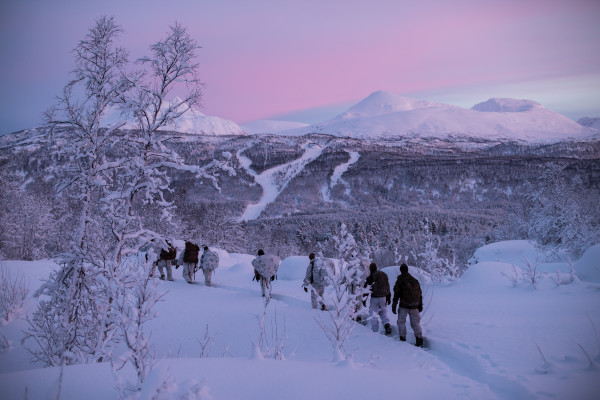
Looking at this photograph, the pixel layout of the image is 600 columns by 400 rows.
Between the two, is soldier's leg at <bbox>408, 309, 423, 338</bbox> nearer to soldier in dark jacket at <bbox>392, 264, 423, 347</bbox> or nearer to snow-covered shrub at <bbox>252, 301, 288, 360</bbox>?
soldier in dark jacket at <bbox>392, 264, 423, 347</bbox>

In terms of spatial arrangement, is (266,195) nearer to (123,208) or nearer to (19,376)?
(123,208)

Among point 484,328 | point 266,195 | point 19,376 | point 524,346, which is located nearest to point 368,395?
point 19,376

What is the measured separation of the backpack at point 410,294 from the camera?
21.1ft

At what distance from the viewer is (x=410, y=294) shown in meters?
6.48

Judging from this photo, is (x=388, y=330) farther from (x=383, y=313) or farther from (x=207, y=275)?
(x=207, y=275)

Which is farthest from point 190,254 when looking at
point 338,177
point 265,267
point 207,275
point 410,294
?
point 338,177

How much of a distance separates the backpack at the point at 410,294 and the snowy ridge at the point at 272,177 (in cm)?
5218

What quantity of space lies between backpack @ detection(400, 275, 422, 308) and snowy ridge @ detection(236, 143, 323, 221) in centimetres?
5218

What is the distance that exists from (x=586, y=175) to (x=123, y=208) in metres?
73.0

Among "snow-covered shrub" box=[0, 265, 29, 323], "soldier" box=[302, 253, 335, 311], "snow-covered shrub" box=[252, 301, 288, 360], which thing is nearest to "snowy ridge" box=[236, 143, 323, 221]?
"snow-covered shrub" box=[0, 265, 29, 323]

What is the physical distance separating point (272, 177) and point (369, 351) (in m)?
80.9

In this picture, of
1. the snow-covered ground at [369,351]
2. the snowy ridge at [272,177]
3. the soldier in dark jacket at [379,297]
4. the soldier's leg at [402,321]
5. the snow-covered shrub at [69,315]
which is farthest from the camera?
the snowy ridge at [272,177]

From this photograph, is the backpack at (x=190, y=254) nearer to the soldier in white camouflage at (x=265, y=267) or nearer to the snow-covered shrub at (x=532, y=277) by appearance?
the soldier in white camouflage at (x=265, y=267)

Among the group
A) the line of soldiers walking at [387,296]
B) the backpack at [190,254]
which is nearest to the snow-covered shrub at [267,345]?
the line of soldiers walking at [387,296]
